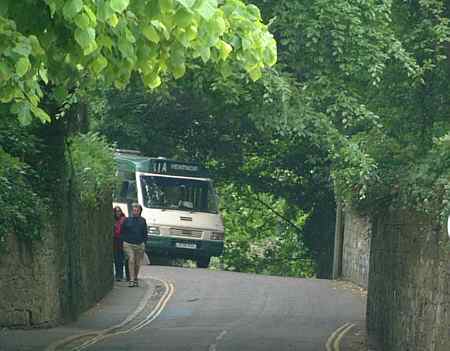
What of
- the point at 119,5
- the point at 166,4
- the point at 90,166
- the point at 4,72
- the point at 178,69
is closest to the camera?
the point at 119,5

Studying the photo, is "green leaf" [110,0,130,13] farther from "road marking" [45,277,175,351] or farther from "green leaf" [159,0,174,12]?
"road marking" [45,277,175,351]

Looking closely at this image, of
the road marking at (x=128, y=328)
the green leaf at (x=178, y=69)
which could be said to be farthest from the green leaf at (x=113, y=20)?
the road marking at (x=128, y=328)

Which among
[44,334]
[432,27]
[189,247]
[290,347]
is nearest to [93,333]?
[44,334]

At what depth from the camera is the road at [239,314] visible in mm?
18359

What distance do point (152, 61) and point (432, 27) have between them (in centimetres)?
1196

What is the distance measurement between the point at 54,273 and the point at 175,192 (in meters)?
14.8

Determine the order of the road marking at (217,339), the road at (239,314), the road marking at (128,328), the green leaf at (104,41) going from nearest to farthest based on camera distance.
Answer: the green leaf at (104,41) < the road marking at (217,339) < the road marking at (128,328) < the road at (239,314)

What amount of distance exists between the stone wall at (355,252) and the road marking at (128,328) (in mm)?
4729

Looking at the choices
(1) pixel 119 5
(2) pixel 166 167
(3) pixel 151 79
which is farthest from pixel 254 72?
(2) pixel 166 167

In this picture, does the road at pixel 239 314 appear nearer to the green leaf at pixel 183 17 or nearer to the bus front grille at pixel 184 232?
the bus front grille at pixel 184 232

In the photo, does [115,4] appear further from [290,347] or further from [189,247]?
[189,247]

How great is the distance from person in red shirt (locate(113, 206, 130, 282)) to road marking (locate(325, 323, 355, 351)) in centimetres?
711

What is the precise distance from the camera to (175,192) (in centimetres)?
3472

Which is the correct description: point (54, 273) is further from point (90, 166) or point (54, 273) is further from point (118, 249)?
point (118, 249)
